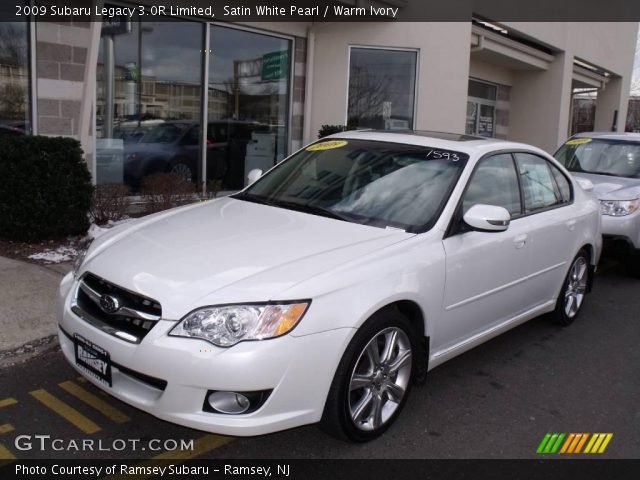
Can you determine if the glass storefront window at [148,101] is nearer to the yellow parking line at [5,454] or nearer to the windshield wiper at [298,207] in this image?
the windshield wiper at [298,207]

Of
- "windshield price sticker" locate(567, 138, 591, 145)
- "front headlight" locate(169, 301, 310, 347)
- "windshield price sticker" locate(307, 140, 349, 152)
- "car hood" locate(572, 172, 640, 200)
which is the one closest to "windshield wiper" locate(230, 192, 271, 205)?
"windshield price sticker" locate(307, 140, 349, 152)

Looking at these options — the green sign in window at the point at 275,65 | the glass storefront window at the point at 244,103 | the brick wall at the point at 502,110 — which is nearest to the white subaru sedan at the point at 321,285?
the glass storefront window at the point at 244,103

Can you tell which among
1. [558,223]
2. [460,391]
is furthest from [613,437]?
[558,223]

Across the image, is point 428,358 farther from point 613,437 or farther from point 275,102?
point 275,102

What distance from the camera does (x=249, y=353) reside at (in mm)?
2920

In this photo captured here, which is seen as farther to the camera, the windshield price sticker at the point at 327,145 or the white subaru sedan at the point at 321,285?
the windshield price sticker at the point at 327,145

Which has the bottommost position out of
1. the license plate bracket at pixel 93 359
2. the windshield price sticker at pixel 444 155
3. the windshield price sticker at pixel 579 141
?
the license plate bracket at pixel 93 359

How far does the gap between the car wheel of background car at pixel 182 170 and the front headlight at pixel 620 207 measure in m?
5.67

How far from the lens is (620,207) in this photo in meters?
7.26

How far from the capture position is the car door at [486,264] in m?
3.91

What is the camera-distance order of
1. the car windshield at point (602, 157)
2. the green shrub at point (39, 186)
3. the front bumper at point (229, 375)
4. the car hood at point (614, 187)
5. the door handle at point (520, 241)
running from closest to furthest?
the front bumper at point (229, 375)
the door handle at point (520, 241)
the green shrub at point (39, 186)
the car hood at point (614, 187)
the car windshield at point (602, 157)

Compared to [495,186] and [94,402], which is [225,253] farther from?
[495,186]

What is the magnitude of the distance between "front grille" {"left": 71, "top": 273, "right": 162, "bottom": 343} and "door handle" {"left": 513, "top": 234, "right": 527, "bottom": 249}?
2.52m

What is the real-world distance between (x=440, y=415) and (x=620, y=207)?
14.8ft
